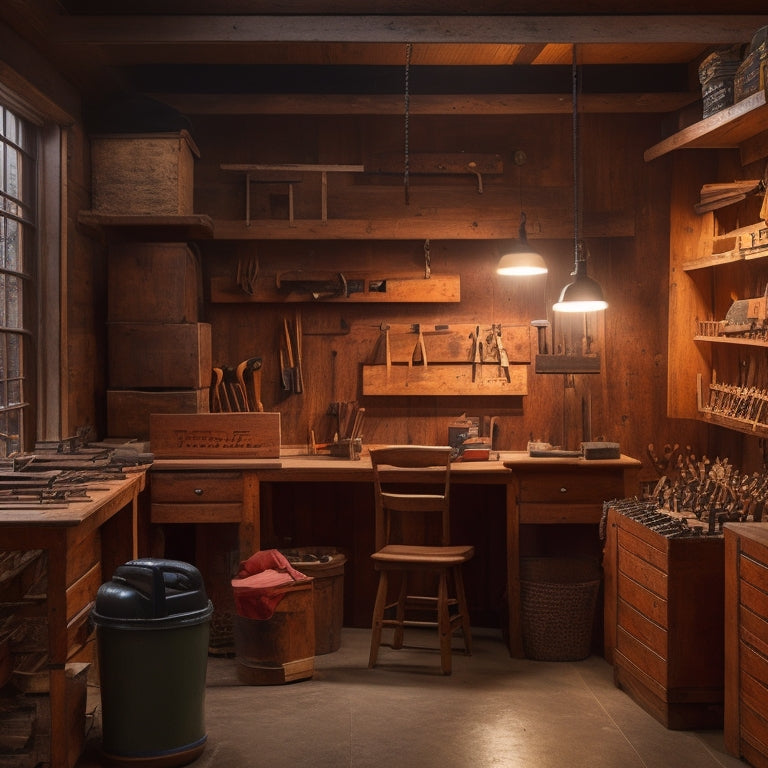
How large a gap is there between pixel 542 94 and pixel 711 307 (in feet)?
5.17

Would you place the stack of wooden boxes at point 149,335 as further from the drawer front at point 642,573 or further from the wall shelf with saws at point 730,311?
the wall shelf with saws at point 730,311

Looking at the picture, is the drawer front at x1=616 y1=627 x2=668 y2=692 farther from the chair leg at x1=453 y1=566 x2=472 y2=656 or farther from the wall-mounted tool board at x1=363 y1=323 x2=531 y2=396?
the wall-mounted tool board at x1=363 y1=323 x2=531 y2=396

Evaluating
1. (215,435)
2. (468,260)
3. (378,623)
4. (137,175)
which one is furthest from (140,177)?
(378,623)

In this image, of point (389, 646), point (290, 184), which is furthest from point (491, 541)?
point (290, 184)

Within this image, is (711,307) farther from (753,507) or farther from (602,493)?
(753,507)

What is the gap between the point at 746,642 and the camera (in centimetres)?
375

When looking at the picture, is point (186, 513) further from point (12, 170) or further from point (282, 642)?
point (12, 170)

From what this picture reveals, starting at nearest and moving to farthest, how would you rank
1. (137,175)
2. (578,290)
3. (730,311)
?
(730,311)
(578,290)
(137,175)

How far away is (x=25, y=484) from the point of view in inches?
156

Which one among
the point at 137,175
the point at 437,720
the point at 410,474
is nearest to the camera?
the point at 437,720

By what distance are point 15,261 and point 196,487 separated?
4.84ft

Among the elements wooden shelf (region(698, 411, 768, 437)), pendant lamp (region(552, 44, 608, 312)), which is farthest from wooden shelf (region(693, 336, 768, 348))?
pendant lamp (region(552, 44, 608, 312))

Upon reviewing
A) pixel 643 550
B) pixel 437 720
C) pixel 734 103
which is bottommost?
pixel 437 720

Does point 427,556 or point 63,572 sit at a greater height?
point 63,572
